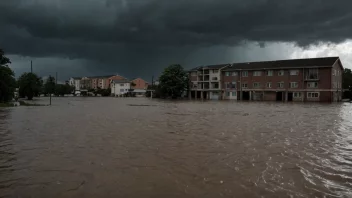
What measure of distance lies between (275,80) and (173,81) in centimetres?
2823

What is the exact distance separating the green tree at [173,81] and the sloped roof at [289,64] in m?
13.6

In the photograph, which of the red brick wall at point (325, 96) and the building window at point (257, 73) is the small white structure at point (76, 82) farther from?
the red brick wall at point (325, 96)

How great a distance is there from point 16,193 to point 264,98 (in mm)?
66228

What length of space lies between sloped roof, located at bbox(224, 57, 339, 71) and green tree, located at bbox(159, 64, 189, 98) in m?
13.6

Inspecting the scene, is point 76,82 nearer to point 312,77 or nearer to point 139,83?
point 139,83

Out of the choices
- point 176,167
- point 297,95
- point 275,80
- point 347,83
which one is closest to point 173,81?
point 275,80

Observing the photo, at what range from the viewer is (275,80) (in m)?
65.4

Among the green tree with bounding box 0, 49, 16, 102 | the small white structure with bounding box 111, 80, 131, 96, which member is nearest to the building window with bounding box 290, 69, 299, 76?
the green tree with bounding box 0, 49, 16, 102

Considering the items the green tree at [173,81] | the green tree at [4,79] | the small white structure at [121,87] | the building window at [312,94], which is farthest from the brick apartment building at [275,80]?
the small white structure at [121,87]

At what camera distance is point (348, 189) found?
5805 millimetres

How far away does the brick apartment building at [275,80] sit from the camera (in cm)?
5916

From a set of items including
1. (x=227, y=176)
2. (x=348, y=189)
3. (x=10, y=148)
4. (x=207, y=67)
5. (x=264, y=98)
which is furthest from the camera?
(x=207, y=67)

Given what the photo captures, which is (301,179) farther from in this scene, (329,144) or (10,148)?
(10,148)

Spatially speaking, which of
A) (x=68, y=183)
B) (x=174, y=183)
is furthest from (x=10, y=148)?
(x=174, y=183)
